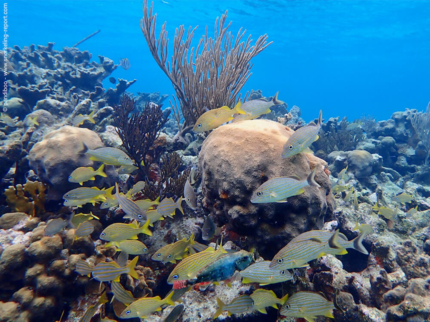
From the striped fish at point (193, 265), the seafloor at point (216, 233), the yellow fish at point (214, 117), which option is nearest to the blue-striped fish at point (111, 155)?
the seafloor at point (216, 233)

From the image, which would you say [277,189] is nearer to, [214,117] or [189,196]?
[189,196]

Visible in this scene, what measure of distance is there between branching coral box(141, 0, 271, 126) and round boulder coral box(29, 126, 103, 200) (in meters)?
3.12

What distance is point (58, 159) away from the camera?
426cm

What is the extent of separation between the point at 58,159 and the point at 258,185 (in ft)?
12.8

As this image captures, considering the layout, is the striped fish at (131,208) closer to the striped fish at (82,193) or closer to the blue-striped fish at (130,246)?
the blue-striped fish at (130,246)

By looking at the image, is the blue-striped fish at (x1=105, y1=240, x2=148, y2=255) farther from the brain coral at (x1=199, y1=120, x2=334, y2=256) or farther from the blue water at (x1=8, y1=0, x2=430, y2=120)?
the blue water at (x1=8, y1=0, x2=430, y2=120)

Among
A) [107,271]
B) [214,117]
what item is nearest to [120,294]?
[107,271]

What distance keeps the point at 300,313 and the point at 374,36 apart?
5625cm

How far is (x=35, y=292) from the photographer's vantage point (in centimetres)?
274

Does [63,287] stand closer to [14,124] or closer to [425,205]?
[14,124]

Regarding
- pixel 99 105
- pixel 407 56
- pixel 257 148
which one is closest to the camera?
pixel 257 148

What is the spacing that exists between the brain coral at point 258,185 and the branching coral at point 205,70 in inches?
137

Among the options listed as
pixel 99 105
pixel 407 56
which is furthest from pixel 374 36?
pixel 99 105

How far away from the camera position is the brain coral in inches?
110
